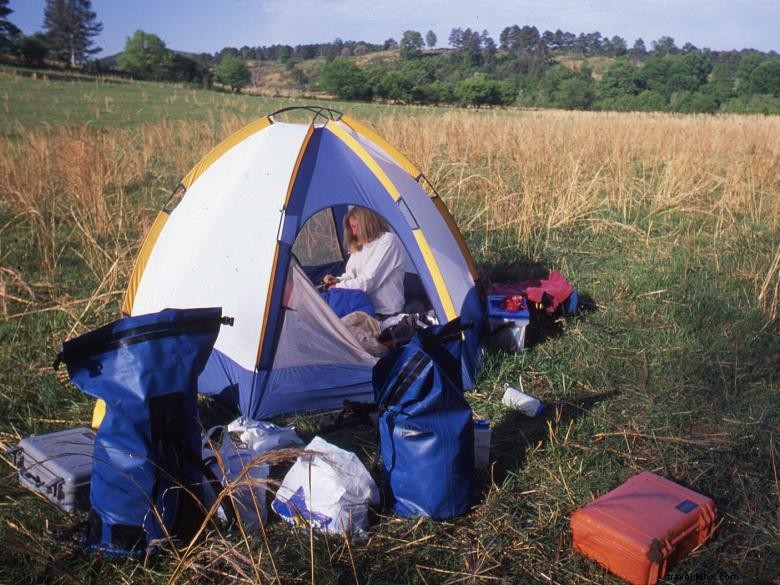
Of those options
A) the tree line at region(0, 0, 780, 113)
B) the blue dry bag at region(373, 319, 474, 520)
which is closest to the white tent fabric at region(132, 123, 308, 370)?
the blue dry bag at region(373, 319, 474, 520)

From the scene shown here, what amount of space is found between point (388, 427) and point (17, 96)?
89.2 ft

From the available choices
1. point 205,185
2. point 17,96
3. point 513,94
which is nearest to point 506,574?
point 205,185

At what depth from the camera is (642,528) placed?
249 centimetres

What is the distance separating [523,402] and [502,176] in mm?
6057

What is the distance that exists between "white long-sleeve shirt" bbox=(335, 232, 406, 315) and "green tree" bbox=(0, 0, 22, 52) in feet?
164

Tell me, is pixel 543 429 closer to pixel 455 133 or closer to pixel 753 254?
pixel 753 254

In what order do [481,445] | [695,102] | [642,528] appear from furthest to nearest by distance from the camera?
1. [695,102]
2. [481,445]
3. [642,528]

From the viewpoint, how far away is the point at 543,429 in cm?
360

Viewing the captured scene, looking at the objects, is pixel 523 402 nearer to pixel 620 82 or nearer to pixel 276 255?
pixel 276 255

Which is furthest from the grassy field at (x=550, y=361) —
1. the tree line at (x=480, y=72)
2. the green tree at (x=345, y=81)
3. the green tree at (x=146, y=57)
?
the green tree at (x=146, y=57)

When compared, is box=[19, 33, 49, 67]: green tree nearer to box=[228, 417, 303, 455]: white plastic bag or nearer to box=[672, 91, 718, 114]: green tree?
box=[672, 91, 718, 114]: green tree

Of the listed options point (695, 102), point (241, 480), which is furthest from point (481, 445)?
point (695, 102)

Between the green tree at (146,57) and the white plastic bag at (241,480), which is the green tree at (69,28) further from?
the white plastic bag at (241,480)

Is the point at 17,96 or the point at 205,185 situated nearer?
the point at 205,185
